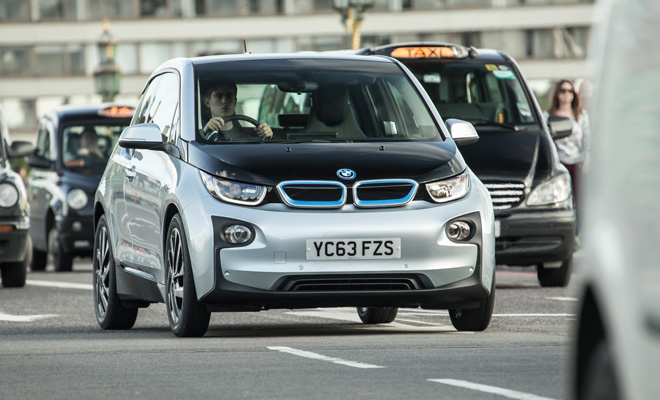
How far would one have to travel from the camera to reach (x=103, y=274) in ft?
38.8

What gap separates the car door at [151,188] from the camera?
10336 mm

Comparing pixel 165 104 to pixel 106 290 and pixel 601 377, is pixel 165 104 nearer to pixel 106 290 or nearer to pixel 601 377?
pixel 106 290

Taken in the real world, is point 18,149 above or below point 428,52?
below

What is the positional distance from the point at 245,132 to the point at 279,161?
689 mm

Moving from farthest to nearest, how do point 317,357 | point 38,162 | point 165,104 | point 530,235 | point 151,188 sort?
1. point 38,162
2. point 530,235
3. point 165,104
4. point 151,188
5. point 317,357

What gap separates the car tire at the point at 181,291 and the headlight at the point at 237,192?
0.34 m

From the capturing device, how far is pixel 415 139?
10367mm

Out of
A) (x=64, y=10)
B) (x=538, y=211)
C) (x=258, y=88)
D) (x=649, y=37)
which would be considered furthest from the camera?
(x=64, y=10)

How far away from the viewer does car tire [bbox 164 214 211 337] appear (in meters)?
9.64

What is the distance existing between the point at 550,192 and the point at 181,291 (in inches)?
223

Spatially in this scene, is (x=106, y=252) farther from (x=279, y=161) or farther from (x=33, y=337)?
(x=279, y=161)

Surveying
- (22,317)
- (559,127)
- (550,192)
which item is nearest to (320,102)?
(22,317)

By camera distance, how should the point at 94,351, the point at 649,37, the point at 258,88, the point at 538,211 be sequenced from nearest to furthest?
the point at 649,37, the point at 94,351, the point at 258,88, the point at 538,211

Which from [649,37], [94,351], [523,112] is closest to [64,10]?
[523,112]
